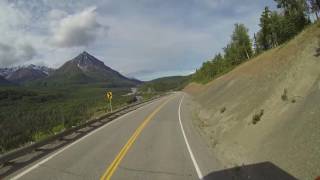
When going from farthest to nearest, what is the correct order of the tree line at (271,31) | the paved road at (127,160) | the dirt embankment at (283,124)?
the tree line at (271,31)
the paved road at (127,160)
the dirt embankment at (283,124)

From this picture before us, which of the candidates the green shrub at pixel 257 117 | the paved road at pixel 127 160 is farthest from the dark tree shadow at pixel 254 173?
the green shrub at pixel 257 117

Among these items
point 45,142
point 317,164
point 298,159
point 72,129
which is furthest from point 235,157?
point 72,129

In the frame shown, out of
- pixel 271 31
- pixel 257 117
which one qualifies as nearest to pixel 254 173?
pixel 257 117

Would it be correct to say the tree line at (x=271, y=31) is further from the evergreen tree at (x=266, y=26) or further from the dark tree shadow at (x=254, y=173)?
the dark tree shadow at (x=254, y=173)

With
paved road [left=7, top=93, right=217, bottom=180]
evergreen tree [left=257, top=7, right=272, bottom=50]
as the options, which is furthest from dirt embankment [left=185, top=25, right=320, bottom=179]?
evergreen tree [left=257, top=7, right=272, bottom=50]

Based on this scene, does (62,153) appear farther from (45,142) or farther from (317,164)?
(317,164)

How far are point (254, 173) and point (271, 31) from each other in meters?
74.7

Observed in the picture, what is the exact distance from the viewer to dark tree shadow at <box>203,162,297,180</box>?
409 inches

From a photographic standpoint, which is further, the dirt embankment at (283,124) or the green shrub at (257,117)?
the green shrub at (257,117)

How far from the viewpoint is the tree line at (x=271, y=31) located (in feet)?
220

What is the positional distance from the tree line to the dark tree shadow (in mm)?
37098

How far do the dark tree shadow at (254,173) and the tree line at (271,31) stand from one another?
122 feet

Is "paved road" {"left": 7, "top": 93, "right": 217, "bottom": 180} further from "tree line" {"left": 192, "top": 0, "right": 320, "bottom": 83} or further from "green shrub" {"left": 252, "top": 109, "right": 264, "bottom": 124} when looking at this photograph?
"tree line" {"left": 192, "top": 0, "right": 320, "bottom": 83}

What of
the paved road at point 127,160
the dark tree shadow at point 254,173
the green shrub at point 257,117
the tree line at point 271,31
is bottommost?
the dark tree shadow at point 254,173
